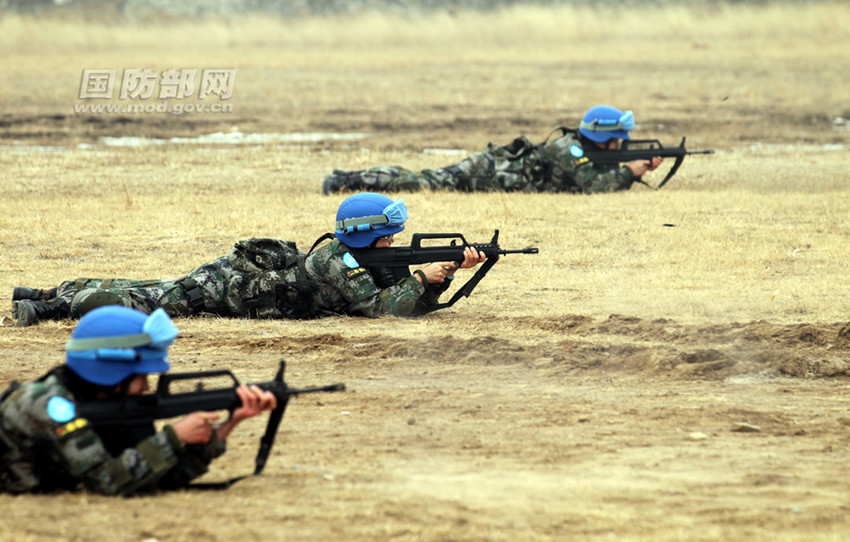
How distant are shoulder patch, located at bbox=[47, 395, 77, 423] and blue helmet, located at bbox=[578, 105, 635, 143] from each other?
36.9ft

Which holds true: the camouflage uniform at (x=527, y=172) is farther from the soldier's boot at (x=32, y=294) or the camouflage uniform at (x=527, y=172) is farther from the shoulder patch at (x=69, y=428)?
the shoulder patch at (x=69, y=428)

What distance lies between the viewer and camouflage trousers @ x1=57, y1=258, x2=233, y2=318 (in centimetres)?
915

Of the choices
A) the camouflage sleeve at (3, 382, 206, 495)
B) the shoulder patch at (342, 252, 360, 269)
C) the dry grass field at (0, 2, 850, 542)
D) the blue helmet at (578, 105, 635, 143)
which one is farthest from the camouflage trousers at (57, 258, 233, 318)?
the blue helmet at (578, 105, 635, 143)

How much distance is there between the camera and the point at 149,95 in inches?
976

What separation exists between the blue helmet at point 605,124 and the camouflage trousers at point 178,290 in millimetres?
7457

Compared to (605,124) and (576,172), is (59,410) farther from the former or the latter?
(605,124)

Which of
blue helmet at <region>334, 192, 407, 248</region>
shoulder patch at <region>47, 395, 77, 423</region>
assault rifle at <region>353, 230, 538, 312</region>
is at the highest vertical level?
blue helmet at <region>334, 192, 407, 248</region>

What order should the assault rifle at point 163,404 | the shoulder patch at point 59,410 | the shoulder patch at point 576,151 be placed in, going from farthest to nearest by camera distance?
the shoulder patch at point 576,151, the assault rifle at point 163,404, the shoulder patch at point 59,410

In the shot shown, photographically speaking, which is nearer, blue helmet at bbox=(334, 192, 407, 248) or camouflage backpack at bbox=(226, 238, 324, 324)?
blue helmet at bbox=(334, 192, 407, 248)

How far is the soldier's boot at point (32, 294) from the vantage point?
922 cm

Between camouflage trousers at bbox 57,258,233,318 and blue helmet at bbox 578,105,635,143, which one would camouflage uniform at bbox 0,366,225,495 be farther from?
blue helmet at bbox 578,105,635,143

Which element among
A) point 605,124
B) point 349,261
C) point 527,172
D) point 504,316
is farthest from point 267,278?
point 605,124

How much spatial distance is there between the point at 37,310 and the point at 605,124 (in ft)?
28.4

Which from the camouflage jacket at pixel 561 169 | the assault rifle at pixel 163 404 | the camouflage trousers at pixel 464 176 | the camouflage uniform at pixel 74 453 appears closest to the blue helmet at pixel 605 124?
the camouflage jacket at pixel 561 169
